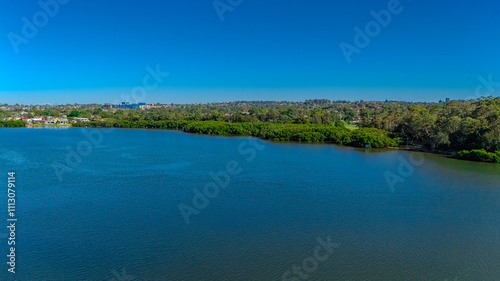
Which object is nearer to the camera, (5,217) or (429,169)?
(5,217)

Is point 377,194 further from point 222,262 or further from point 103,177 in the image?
point 103,177

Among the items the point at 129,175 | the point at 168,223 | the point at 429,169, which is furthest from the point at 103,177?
the point at 429,169

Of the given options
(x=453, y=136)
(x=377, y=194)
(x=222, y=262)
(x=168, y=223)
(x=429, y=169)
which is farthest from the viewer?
(x=453, y=136)

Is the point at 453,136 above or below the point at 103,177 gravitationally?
above

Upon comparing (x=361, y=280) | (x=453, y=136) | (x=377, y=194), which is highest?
(x=453, y=136)

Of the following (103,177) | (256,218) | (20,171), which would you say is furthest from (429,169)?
(20,171)

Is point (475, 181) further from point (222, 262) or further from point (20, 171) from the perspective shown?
point (20, 171)

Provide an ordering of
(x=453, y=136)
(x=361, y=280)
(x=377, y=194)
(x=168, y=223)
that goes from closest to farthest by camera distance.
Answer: (x=361, y=280) < (x=168, y=223) < (x=377, y=194) < (x=453, y=136)
